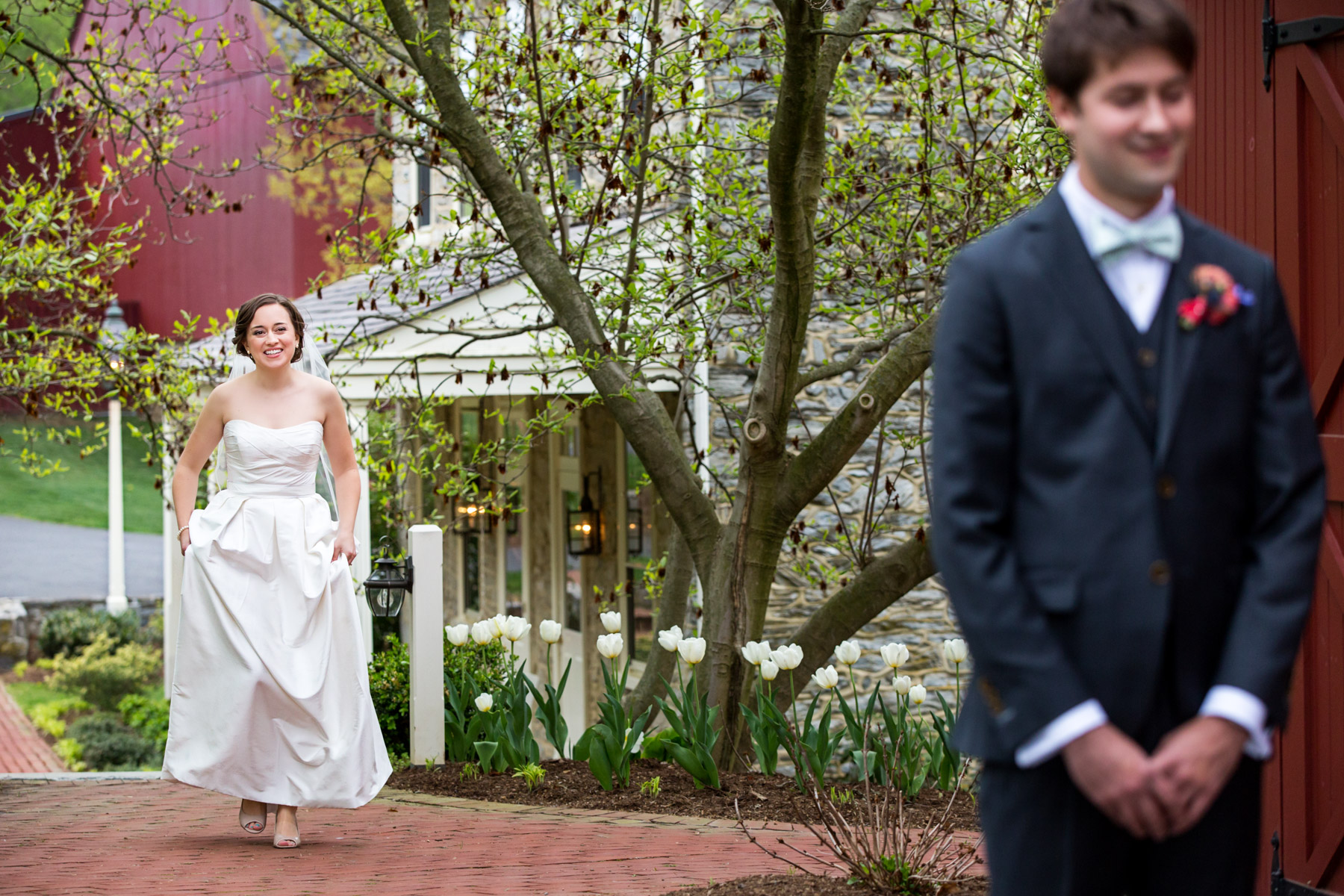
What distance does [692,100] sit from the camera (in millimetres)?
8203

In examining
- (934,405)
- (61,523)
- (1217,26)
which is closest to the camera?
(934,405)

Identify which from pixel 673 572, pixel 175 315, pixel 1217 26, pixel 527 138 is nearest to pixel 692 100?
pixel 527 138

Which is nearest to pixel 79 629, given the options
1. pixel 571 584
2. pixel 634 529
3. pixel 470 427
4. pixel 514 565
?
pixel 470 427

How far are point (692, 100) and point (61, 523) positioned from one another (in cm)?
Answer: 2141

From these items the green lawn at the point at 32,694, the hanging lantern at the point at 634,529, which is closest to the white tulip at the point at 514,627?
the hanging lantern at the point at 634,529

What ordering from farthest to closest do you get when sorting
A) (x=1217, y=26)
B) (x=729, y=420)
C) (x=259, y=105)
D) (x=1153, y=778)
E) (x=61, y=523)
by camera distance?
(x=61, y=523)
(x=259, y=105)
(x=729, y=420)
(x=1217, y=26)
(x=1153, y=778)

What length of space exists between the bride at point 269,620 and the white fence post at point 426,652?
156cm

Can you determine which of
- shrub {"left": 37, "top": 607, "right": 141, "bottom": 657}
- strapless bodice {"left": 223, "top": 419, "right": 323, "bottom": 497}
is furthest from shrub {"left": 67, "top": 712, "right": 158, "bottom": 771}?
strapless bodice {"left": 223, "top": 419, "right": 323, "bottom": 497}

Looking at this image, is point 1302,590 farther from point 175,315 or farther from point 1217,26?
point 175,315

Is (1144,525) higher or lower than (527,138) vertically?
lower

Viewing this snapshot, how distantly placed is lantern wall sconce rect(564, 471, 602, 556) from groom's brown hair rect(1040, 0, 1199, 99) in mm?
10332

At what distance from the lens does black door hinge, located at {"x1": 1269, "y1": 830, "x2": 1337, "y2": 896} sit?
3670mm

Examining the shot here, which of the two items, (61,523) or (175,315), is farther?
(61,523)

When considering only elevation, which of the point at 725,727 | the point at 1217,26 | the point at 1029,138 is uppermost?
the point at 1029,138
